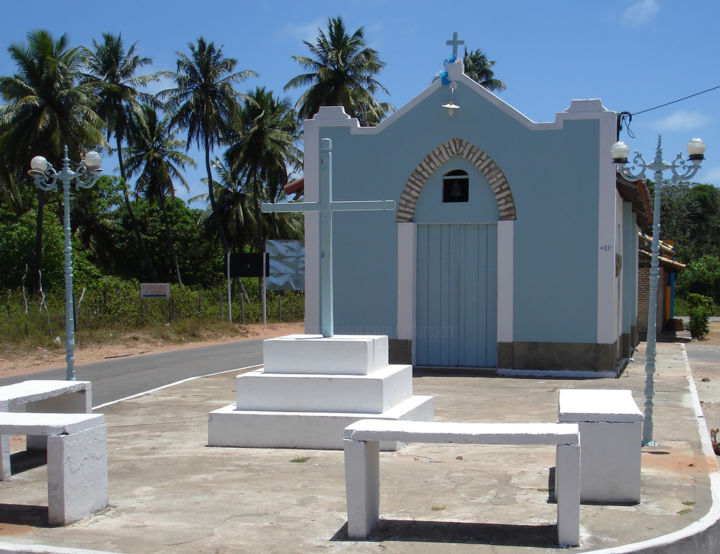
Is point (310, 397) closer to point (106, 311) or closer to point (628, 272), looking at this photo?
point (628, 272)

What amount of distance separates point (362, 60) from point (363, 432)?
35.0 metres

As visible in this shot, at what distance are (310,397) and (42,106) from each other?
88.5 feet

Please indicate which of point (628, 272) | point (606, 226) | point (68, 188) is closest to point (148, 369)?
point (68, 188)

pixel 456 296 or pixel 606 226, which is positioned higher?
pixel 606 226

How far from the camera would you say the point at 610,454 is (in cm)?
680

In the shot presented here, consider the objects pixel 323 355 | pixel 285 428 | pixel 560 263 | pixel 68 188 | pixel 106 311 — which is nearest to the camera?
pixel 285 428

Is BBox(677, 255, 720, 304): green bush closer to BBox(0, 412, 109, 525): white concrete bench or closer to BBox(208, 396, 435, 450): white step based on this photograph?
BBox(208, 396, 435, 450): white step

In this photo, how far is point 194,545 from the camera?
5.85m

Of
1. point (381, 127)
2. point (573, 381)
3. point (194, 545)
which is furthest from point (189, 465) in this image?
point (381, 127)

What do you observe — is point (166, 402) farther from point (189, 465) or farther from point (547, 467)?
point (547, 467)

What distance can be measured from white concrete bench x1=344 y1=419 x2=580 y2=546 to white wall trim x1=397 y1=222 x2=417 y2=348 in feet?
35.1

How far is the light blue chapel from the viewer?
53.4 ft

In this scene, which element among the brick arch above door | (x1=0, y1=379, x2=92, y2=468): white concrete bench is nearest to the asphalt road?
(x1=0, y1=379, x2=92, y2=468): white concrete bench

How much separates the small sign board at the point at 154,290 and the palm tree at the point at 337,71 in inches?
530
